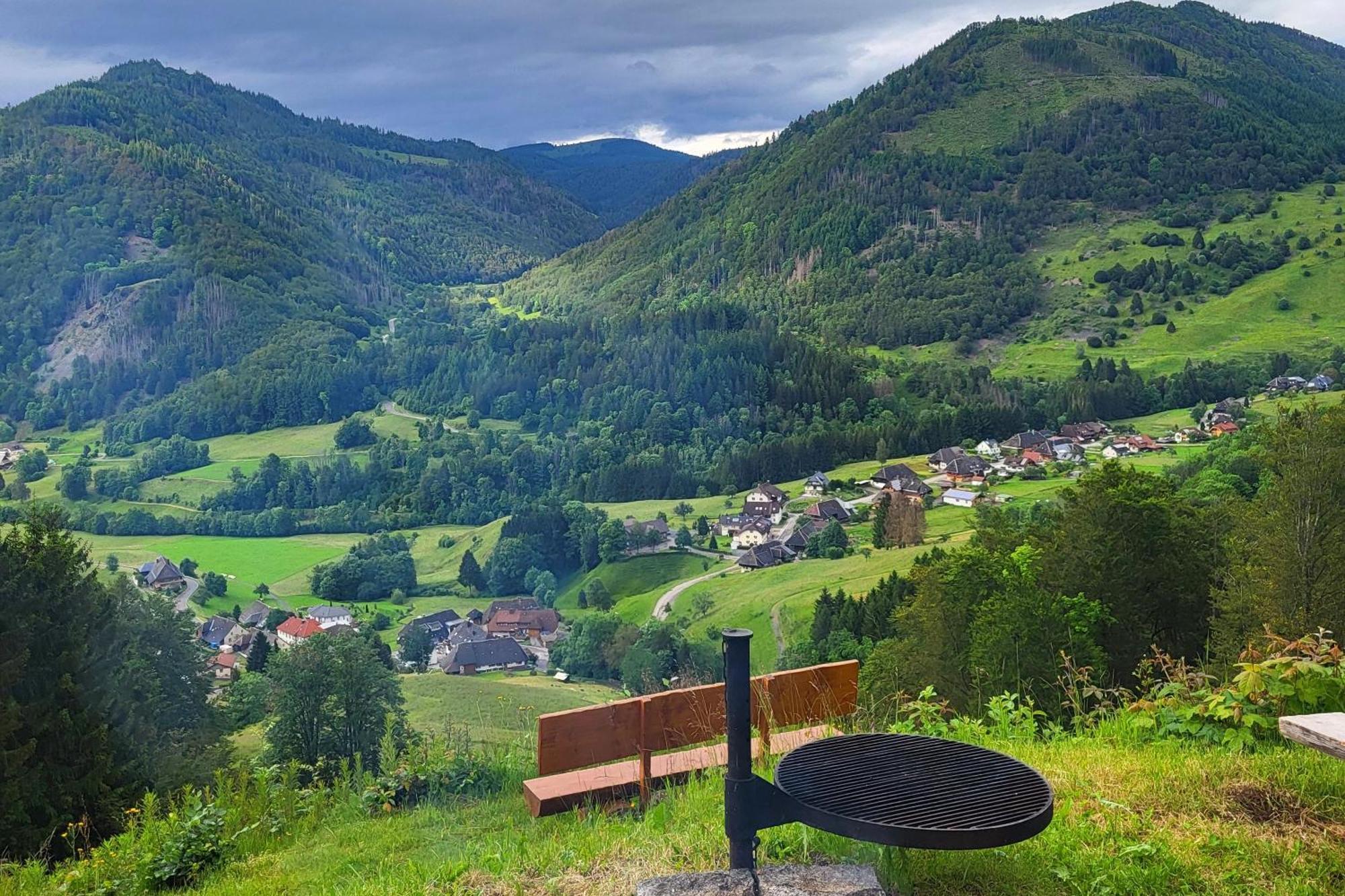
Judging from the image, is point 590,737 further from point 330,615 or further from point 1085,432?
point 1085,432

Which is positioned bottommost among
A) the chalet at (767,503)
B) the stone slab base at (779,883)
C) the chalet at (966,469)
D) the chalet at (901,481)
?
the chalet at (767,503)

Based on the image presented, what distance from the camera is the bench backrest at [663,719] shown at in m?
4.90

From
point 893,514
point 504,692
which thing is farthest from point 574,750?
point 893,514

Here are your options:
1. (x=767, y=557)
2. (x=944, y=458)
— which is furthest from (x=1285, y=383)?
(x=767, y=557)

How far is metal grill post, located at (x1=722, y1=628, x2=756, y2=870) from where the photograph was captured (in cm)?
306

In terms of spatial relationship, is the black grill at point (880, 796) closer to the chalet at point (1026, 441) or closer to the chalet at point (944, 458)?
the chalet at point (944, 458)

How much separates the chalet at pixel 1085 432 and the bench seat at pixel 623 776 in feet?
246

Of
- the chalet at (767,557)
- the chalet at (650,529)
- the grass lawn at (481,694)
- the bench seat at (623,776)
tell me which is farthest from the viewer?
the chalet at (650,529)

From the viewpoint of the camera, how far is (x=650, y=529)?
69938mm

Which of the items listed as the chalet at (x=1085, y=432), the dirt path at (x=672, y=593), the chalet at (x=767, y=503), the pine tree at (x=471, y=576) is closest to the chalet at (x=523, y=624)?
the dirt path at (x=672, y=593)

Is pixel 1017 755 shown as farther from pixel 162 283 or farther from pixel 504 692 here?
pixel 162 283

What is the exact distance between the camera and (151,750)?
→ 46.8 ft

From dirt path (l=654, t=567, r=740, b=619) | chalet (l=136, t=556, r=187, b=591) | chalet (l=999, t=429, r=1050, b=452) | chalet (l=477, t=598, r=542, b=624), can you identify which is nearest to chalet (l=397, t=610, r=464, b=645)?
chalet (l=477, t=598, r=542, b=624)

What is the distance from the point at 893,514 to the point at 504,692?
28.8m
